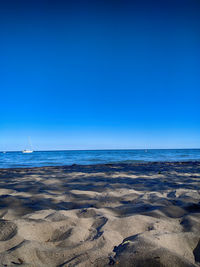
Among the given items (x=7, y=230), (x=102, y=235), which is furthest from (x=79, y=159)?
(x=102, y=235)

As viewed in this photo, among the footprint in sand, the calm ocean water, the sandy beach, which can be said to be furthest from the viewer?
the calm ocean water

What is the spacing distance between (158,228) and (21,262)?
1.15 meters

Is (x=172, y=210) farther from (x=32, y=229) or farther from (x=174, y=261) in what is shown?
(x=32, y=229)

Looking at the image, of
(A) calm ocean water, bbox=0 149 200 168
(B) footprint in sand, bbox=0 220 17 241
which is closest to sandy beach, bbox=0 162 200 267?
(B) footprint in sand, bbox=0 220 17 241

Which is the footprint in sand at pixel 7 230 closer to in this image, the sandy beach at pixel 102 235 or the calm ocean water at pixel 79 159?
the sandy beach at pixel 102 235

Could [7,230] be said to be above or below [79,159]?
above

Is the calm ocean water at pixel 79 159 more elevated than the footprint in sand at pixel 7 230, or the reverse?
the footprint in sand at pixel 7 230

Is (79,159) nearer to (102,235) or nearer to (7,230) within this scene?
(7,230)

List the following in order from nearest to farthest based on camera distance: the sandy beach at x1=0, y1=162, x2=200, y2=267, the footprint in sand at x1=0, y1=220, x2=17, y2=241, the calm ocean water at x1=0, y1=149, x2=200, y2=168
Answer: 1. the sandy beach at x1=0, y1=162, x2=200, y2=267
2. the footprint in sand at x1=0, y1=220, x2=17, y2=241
3. the calm ocean water at x1=0, y1=149, x2=200, y2=168

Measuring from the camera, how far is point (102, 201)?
95.8 inches

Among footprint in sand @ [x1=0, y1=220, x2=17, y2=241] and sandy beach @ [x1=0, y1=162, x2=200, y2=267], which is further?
footprint in sand @ [x1=0, y1=220, x2=17, y2=241]

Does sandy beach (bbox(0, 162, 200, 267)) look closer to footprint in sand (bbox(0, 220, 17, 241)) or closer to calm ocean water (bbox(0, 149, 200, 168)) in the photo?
footprint in sand (bbox(0, 220, 17, 241))

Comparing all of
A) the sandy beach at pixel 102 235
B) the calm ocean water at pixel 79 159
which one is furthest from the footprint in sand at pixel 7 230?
the calm ocean water at pixel 79 159

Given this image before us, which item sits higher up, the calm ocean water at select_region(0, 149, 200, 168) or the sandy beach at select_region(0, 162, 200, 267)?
the sandy beach at select_region(0, 162, 200, 267)
